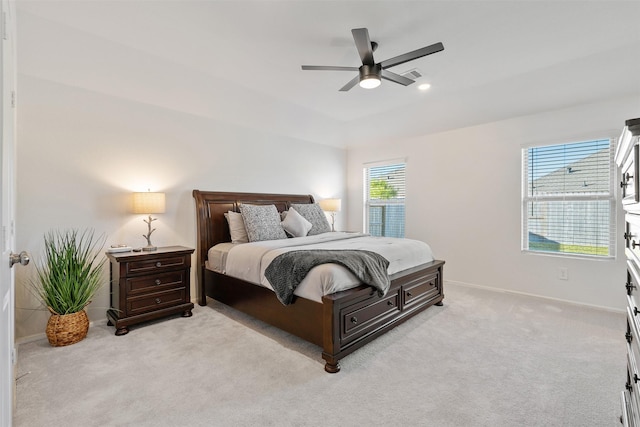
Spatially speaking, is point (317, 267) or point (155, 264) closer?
point (317, 267)

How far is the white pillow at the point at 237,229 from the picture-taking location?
3.78m

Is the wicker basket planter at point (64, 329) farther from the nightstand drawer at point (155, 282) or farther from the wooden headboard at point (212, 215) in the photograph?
the wooden headboard at point (212, 215)

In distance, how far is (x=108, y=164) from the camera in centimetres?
318

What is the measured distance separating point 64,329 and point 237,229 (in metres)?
1.84

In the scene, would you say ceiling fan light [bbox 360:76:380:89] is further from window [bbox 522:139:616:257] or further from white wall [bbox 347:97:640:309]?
window [bbox 522:139:616:257]

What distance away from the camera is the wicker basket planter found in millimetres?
2527

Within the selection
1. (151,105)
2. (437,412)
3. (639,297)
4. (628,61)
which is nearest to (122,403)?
(437,412)

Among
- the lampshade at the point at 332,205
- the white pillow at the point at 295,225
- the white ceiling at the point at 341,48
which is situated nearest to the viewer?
the white ceiling at the point at 341,48

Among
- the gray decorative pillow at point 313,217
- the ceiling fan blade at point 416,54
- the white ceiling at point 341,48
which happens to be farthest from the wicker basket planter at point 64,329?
the ceiling fan blade at point 416,54

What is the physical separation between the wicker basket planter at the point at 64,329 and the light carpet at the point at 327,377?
0.23 feet

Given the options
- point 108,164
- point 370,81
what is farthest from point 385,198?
point 108,164

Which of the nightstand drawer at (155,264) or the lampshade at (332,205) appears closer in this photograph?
the nightstand drawer at (155,264)

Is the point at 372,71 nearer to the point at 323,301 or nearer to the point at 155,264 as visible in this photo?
the point at 323,301

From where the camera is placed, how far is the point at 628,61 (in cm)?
302
